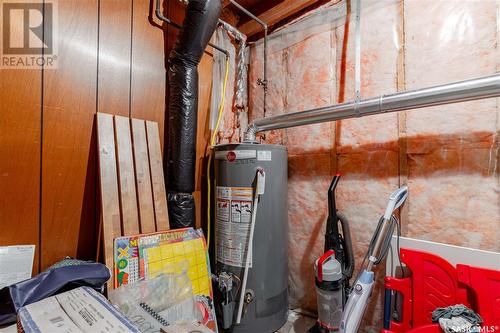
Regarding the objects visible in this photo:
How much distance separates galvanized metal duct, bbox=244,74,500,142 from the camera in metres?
0.95

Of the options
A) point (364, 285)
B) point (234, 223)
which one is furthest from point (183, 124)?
point (364, 285)

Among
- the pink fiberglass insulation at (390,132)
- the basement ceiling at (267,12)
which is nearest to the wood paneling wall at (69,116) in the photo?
the basement ceiling at (267,12)

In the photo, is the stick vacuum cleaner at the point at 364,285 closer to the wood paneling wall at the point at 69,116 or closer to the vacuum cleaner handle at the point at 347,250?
the vacuum cleaner handle at the point at 347,250

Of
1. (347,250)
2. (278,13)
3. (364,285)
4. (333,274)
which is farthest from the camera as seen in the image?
(278,13)

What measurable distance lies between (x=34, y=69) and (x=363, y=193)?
6.10 ft

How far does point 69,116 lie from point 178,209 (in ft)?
2.40

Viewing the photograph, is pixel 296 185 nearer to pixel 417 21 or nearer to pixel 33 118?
pixel 417 21

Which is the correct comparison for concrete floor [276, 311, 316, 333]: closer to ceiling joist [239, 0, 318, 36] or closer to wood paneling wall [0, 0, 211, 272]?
wood paneling wall [0, 0, 211, 272]

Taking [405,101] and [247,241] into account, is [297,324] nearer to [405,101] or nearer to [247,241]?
[247,241]

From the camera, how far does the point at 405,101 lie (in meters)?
1.12

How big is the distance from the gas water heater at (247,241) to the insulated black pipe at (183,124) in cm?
21

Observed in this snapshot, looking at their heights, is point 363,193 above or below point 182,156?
below

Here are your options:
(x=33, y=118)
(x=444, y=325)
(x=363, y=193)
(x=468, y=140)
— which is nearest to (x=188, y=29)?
(x=33, y=118)

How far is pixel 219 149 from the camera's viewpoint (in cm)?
153
